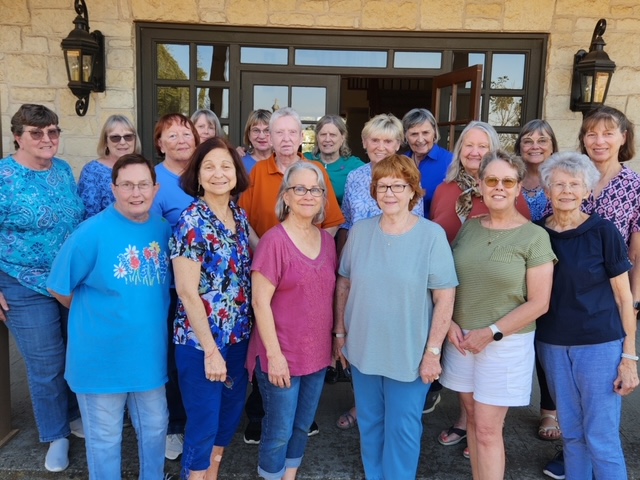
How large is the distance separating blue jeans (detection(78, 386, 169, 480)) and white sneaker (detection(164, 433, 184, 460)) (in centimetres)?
39

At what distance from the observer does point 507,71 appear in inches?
197

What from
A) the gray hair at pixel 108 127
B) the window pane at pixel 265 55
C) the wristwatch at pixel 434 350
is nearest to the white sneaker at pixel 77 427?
the gray hair at pixel 108 127

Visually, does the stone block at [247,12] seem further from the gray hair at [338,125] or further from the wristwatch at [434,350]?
the wristwatch at [434,350]

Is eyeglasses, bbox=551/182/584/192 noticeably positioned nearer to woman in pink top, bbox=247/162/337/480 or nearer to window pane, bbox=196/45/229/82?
woman in pink top, bbox=247/162/337/480

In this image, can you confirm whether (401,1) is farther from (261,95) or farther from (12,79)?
(12,79)

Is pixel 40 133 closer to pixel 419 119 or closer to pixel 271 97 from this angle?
pixel 419 119

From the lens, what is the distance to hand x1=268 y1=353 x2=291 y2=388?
2.07 m

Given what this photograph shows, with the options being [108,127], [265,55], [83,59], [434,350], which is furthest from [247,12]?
[434,350]

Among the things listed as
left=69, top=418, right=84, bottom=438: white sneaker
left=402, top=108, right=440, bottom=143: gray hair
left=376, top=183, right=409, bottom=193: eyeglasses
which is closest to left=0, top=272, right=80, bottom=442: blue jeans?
left=69, top=418, right=84, bottom=438: white sneaker

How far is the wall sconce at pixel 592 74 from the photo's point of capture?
14.7 feet

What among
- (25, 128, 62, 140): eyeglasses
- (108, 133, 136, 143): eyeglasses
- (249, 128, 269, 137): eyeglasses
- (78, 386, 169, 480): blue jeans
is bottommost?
(78, 386, 169, 480): blue jeans

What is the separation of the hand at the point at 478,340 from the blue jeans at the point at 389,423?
9.9 inches

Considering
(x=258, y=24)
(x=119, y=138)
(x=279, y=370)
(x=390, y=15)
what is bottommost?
(x=279, y=370)

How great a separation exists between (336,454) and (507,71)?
4034 millimetres
